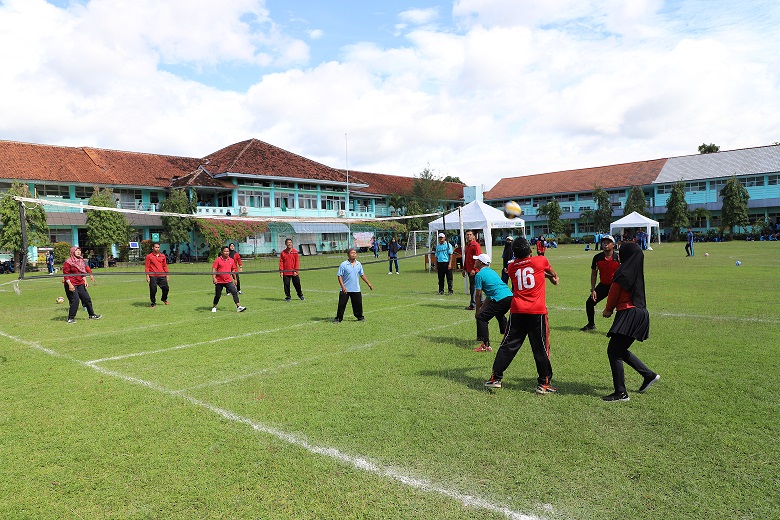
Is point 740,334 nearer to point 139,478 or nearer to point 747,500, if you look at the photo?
point 747,500

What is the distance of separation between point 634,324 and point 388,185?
62.3 meters

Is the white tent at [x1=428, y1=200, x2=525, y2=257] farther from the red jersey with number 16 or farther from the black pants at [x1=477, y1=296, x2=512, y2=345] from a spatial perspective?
the red jersey with number 16

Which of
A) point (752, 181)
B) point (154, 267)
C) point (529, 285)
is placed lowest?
point (529, 285)

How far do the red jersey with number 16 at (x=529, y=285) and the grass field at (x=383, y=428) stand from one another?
1.08m

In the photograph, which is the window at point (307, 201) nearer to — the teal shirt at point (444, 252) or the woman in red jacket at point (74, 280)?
the teal shirt at point (444, 252)

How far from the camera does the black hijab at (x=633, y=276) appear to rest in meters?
5.84

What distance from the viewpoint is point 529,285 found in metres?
6.16

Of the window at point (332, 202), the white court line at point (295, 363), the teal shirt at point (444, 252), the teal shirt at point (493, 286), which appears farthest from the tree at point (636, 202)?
the teal shirt at point (493, 286)

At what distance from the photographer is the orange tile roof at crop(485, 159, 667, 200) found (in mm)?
67875

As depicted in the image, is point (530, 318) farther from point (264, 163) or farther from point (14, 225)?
point (264, 163)

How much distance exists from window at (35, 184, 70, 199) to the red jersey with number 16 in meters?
43.7

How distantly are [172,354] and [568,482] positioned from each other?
7135 millimetres

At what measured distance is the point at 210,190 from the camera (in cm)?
4619

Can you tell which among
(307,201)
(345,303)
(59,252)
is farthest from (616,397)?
(307,201)
